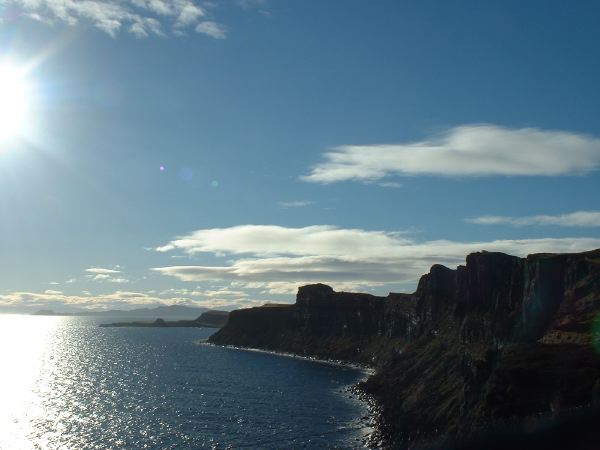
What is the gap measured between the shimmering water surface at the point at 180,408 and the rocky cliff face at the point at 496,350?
11401 millimetres

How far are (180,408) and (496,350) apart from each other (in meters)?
59.0

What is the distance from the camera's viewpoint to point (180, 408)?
106 m

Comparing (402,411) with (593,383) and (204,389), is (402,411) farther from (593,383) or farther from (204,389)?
(204,389)

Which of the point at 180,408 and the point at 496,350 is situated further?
the point at 180,408

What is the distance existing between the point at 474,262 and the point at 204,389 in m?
70.0

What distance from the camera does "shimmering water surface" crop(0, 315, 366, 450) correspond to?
268 feet

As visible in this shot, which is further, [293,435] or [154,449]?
[293,435]

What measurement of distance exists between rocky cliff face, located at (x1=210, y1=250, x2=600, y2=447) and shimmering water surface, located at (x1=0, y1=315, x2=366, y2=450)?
1140 centimetres

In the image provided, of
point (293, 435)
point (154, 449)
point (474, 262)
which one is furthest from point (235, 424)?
point (474, 262)

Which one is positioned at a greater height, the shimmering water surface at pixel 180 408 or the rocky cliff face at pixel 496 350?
the rocky cliff face at pixel 496 350

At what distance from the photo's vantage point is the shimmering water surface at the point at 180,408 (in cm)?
8156

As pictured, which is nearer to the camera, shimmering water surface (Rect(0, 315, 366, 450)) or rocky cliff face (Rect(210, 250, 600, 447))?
rocky cliff face (Rect(210, 250, 600, 447))

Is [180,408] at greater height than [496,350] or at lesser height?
lesser

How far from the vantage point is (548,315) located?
97.6 m
